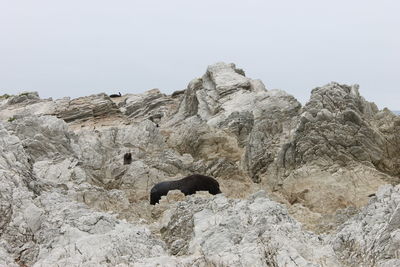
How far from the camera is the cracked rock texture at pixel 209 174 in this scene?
14.9 metres

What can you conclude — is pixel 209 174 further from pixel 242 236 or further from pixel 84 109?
pixel 84 109

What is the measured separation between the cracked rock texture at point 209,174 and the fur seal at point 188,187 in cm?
149

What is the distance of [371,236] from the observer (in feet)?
49.4

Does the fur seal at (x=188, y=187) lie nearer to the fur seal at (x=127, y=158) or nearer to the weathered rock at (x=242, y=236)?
the fur seal at (x=127, y=158)

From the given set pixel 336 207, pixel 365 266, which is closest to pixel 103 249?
pixel 365 266

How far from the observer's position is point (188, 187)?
93.8 feet

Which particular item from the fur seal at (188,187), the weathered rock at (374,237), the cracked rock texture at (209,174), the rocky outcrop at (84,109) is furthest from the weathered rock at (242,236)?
the rocky outcrop at (84,109)

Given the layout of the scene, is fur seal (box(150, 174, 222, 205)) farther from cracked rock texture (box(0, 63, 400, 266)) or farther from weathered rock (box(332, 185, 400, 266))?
weathered rock (box(332, 185, 400, 266))

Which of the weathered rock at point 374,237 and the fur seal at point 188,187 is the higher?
the weathered rock at point 374,237

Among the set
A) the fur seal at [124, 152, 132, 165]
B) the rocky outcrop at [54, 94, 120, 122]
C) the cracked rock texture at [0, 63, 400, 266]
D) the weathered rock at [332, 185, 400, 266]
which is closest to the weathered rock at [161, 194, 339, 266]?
the cracked rock texture at [0, 63, 400, 266]

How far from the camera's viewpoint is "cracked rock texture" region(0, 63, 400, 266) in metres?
14.9

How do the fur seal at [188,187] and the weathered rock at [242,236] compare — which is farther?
the fur seal at [188,187]

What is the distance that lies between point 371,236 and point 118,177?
21752 mm

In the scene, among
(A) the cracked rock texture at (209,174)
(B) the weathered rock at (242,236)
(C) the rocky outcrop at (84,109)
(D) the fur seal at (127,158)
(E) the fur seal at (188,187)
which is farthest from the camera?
(C) the rocky outcrop at (84,109)
